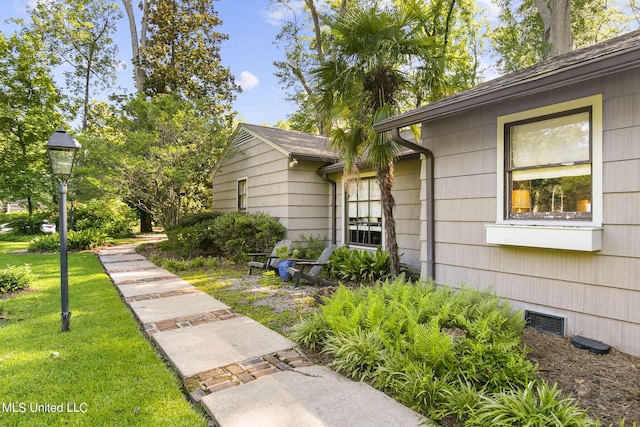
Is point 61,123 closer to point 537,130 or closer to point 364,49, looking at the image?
point 364,49

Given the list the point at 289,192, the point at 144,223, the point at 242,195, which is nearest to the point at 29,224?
the point at 144,223

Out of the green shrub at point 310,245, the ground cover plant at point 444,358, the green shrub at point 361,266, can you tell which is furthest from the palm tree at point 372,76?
the green shrub at point 310,245

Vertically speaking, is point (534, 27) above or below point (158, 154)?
above

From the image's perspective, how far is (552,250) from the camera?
370 cm

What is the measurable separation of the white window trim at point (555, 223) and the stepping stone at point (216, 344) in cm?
286

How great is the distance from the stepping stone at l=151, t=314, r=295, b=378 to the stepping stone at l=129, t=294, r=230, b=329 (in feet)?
2.08

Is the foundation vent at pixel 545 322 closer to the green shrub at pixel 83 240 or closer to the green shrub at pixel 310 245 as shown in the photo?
the green shrub at pixel 310 245

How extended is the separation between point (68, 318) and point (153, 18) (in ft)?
62.0

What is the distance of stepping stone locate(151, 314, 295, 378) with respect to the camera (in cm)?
316

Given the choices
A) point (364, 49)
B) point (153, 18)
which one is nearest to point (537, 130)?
point (364, 49)

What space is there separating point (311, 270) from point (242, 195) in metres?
5.43

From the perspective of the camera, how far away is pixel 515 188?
4.11 metres

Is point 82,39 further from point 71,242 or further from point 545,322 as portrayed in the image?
point 545,322

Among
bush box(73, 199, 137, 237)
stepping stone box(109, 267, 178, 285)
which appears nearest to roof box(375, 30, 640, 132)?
stepping stone box(109, 267, 178, 285)
